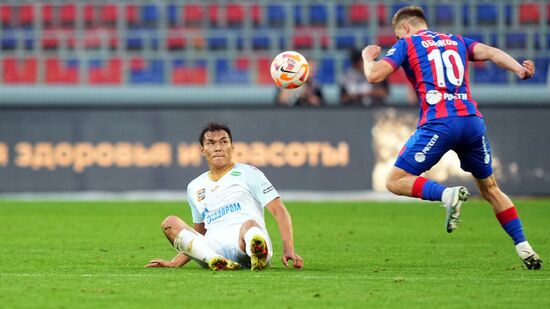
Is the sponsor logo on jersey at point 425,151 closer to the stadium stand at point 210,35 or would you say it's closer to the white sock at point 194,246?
the white sock at point 194,246

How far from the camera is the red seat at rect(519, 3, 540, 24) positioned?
2417 cm

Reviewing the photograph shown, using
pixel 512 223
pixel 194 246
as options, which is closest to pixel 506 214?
pixel 512 223

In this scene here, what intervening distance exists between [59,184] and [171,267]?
1080cm

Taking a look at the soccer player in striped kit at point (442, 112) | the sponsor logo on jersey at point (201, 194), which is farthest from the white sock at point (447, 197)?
the sponsor logo on jersey at point (201, 194)

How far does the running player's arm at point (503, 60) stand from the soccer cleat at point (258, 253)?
2.19 m

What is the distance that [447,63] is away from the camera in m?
8.86

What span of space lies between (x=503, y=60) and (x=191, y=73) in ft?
50.9

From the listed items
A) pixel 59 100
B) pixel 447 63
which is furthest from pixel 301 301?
pixel 59 100

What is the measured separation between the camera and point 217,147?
872cm

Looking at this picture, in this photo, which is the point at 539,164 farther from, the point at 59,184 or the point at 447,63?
the point at 447,63

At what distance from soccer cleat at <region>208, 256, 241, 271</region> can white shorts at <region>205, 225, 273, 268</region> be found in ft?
0.30

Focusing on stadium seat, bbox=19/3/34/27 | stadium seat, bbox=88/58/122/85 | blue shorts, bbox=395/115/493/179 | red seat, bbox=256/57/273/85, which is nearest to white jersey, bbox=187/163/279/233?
blue shorts, bbox=395/115/493/179

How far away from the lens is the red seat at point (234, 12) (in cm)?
2450

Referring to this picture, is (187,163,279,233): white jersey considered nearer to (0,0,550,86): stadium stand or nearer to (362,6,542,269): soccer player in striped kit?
(362,6,542,269): soccer player in striped kit
